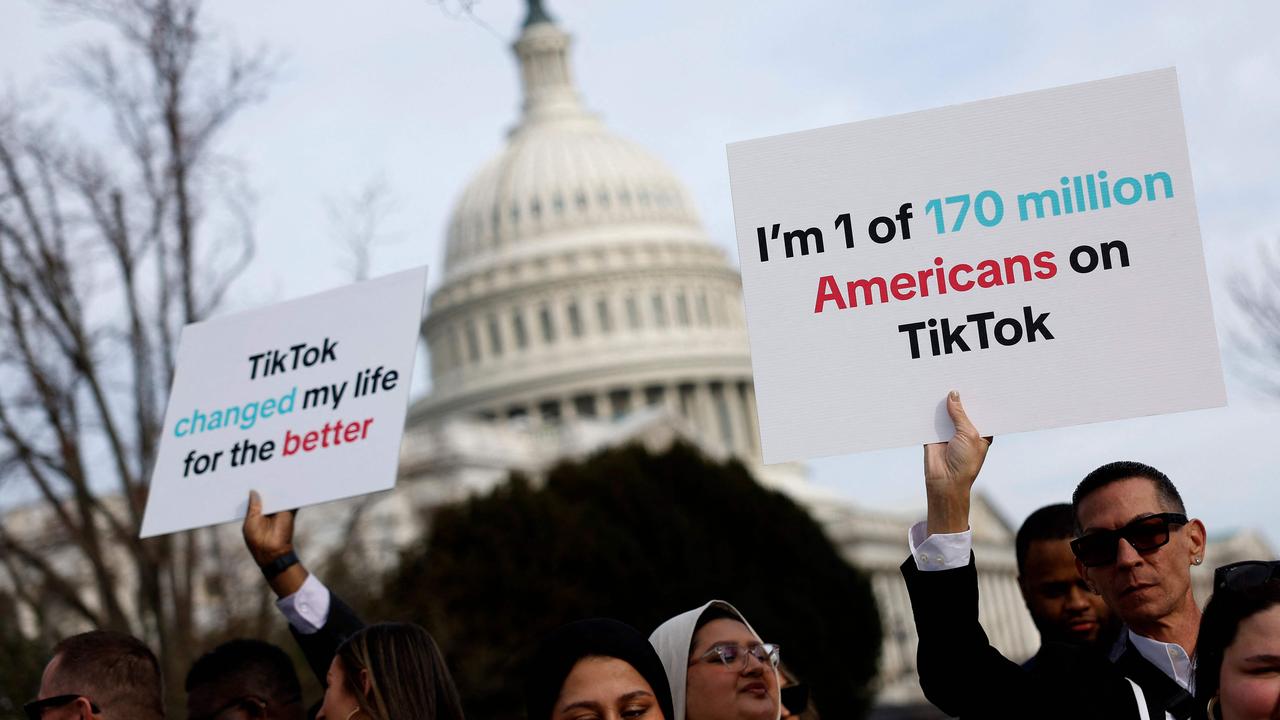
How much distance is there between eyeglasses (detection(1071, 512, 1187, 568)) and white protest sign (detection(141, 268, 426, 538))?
7.31 feet

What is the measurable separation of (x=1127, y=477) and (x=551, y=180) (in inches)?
3888

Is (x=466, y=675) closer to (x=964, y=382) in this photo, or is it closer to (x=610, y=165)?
(x=964, y=382)

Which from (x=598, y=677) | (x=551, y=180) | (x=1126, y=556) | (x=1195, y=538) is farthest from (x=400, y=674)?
(x=551, y=180)

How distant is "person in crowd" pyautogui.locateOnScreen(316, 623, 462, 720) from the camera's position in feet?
15.6

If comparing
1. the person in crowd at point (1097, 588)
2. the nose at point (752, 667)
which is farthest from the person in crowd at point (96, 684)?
the person in crowd at point (1097, 588)

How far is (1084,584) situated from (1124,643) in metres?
1.24

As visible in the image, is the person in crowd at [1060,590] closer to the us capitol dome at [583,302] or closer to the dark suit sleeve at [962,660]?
the dark suit sleeve at [962,660]

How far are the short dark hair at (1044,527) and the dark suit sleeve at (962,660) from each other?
1.57 m

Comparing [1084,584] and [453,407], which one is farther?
[453,407]

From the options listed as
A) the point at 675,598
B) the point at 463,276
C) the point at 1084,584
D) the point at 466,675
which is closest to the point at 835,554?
the point at 675,598

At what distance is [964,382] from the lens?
4742mm

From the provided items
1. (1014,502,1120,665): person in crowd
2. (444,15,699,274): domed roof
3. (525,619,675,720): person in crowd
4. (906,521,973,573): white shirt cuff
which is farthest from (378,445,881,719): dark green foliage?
(444,15,699,274): domed roof

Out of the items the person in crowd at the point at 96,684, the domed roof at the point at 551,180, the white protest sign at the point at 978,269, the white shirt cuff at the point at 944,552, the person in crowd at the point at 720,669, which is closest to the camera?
the white shirt cuff at the point at 944,552

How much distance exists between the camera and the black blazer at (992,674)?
417 cm
